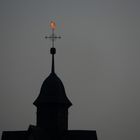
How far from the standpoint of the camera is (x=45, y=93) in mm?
28141

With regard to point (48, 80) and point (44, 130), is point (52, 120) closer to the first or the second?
point (44, 130)

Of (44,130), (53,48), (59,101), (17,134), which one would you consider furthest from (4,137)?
(53,48)

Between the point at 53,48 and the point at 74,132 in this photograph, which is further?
the point at 53,48

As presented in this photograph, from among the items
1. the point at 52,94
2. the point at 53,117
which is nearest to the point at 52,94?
the point at 52,94

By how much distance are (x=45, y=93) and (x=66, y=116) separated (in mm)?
2475

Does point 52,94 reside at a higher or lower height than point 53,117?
higher

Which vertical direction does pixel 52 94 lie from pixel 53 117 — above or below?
above

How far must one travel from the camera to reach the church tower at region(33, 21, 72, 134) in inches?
1092

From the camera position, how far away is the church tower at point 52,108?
91.0 ft

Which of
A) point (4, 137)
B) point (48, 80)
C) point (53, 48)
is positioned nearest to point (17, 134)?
point (4, 137)

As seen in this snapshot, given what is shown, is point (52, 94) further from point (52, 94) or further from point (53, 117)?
point (53, 117)

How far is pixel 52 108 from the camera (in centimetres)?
2788

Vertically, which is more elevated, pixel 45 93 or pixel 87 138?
pixel 45 93

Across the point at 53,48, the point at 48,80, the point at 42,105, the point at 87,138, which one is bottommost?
the point at 87,138
